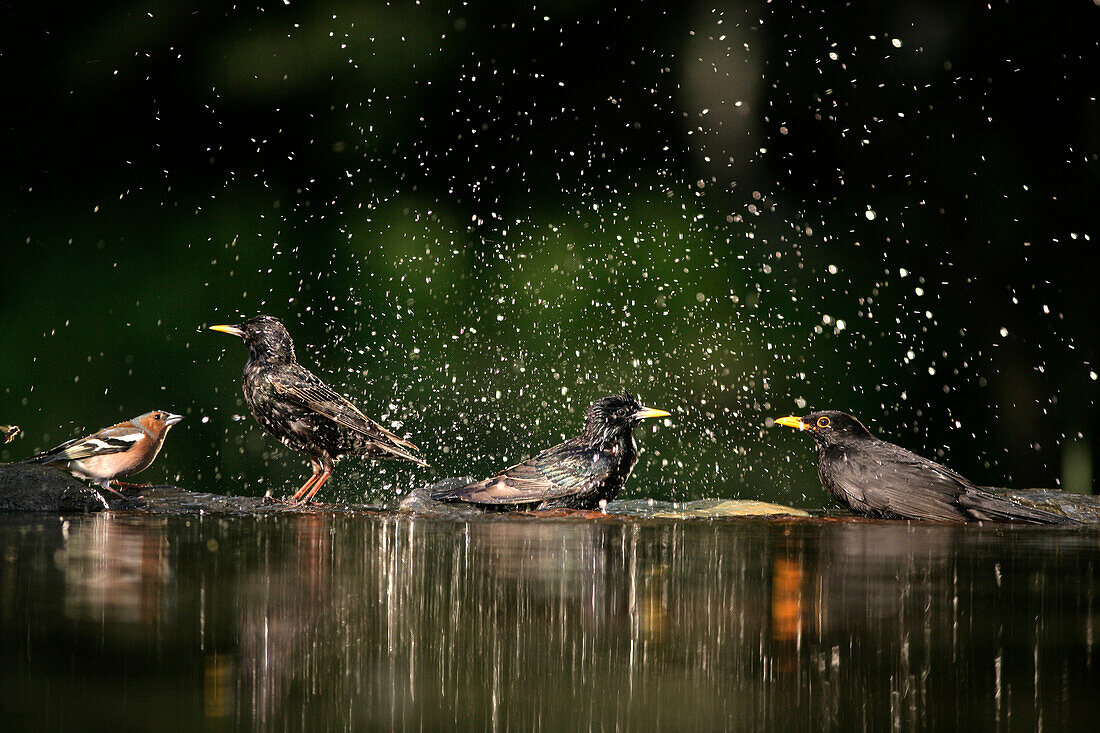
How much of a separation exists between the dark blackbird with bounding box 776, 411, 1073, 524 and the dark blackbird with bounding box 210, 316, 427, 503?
1681mm

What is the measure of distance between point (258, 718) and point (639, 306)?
15.1ft

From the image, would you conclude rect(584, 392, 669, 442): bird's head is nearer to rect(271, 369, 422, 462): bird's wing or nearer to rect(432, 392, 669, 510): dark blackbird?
rect(432, 392, 669, 510): dark blackbird

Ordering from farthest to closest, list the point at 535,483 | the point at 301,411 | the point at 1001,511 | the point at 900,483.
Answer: the point at 301,411, the point at 535,483, the point at 900,483, the point at 1001,511

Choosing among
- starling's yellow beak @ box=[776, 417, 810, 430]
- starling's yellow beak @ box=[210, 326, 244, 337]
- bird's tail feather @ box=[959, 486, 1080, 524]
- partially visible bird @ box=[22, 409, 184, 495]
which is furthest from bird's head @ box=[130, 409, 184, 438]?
bird's tail feather @ box=[959, 486, 1080, 524]

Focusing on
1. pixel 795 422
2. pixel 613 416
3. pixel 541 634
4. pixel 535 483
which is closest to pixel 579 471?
pixel 535 483

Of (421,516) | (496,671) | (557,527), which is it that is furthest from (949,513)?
(496,671)

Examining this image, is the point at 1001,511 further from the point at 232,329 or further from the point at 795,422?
the point at 232,329

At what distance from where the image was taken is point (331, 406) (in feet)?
14.6

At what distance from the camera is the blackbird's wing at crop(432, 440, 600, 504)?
4.18m

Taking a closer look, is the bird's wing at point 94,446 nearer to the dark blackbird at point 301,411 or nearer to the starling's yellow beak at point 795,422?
the dark blackbird at point 301,411

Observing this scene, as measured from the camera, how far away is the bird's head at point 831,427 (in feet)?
14.1

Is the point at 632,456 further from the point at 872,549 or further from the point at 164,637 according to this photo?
the point at 164,637

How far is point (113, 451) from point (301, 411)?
0.75 m

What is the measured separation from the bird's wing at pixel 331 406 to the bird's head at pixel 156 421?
50 centimetres
